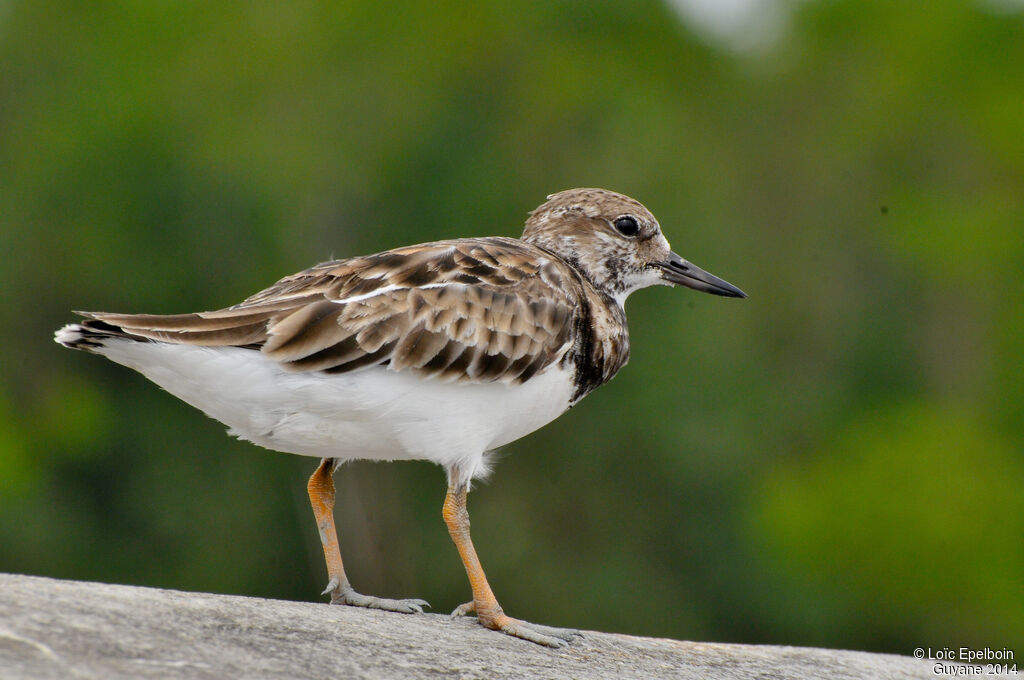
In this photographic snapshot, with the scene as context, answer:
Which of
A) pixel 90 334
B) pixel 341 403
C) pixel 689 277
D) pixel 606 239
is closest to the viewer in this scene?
pixel 90 334

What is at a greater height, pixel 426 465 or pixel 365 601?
pixel 426 465

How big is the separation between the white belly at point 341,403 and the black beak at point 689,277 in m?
2.04

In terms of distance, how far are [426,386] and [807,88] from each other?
49.4 meters

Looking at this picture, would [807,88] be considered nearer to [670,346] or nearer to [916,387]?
[916,387]

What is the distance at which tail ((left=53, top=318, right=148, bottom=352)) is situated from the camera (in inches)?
298

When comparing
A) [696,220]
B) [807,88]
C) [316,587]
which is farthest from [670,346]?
[807,88]

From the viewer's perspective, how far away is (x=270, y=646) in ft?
22.1

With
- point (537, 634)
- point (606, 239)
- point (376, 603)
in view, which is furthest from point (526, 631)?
point (606, 239)

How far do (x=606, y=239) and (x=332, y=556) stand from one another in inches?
129

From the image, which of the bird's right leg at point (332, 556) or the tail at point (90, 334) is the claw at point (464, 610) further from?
the tail at point (90, 334)

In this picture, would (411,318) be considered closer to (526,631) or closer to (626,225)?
(526,631)

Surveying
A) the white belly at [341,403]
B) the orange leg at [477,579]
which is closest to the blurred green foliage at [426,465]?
the orange leg at [477,579]

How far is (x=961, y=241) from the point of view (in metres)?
39.6

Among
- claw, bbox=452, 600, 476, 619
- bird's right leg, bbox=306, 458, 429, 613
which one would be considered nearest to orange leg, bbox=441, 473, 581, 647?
claw, bbox=452, 600, 476, 619
